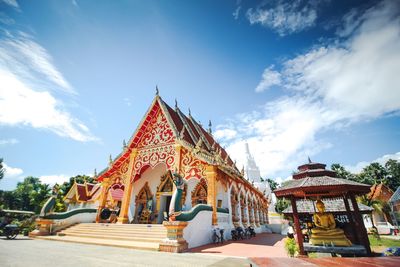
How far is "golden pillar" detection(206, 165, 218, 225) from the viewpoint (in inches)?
362

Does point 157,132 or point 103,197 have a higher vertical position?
point 157,132

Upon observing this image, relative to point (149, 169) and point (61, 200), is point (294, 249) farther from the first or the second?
point (61, 200)

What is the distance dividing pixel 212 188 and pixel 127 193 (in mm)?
5951

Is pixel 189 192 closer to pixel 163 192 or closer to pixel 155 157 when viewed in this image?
pixel 163 192

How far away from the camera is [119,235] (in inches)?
347

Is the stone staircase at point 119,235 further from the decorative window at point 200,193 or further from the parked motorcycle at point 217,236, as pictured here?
the decorative window at point 200,193

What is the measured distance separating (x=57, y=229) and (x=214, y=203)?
9.44 metres

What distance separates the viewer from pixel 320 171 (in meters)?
6.47

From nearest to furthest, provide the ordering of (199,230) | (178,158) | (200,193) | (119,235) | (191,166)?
1. (199,230)
2. (119,235)
3. (191,166)
4. (178,158)
5. (200,193)

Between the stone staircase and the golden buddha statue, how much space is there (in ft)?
17.7

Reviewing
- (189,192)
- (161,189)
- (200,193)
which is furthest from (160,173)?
(200,193)

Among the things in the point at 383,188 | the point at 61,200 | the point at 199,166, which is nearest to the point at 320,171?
the point at 199,166

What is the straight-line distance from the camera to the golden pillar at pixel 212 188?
9188mm

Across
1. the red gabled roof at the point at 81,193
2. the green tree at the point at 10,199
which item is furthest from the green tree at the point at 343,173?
the green tree at the point at 10,199
